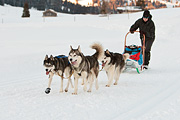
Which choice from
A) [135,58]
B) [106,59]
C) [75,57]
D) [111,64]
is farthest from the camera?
[135,58]

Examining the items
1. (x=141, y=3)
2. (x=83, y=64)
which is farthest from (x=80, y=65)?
(x=141, y=3)

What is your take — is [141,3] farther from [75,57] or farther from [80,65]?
[75,57]

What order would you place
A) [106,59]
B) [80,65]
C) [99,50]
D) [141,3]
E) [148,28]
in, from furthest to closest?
[141,3] → [148,28] → [106,59] → [99,50] → [80,65]

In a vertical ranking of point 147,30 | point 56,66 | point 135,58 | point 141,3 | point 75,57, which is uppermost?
point 141,3

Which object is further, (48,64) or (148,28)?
(148,28)

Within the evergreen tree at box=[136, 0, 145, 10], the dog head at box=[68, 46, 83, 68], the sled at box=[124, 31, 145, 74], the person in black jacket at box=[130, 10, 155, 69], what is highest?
the evergreen tree at box=[136, 0, 145, 10]

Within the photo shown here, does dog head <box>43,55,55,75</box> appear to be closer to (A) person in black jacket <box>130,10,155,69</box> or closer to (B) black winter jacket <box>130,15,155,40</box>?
(A) person in black jacket <box>130,10,155,69</box>

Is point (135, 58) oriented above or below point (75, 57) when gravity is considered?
below

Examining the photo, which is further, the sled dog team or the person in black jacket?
the person in black jacket

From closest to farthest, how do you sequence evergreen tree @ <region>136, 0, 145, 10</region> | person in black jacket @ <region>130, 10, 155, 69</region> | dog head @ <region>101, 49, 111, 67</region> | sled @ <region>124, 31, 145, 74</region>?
1. dog head @ <region>101, 49, 111, 67</region>
2. sled @ <region>124, 31, 145, 74</region>
3. person in black jacket @ <region>130, 10, 155, 69</region>
4. evergreen tree @ <region>136, 0, 145, 10</region>

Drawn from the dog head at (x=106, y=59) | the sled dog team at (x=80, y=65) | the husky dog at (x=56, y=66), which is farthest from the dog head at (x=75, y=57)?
the dog head at (x=106, y=59)

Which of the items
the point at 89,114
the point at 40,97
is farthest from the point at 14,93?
the point at 89,114

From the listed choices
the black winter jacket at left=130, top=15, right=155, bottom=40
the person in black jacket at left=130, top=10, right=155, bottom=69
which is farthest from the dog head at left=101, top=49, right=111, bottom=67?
the black winter jacket at left=130, top=15, right=155, bottom=40

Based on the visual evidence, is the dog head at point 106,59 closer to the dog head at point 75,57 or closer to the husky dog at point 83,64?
the husky dog at point 83,64
